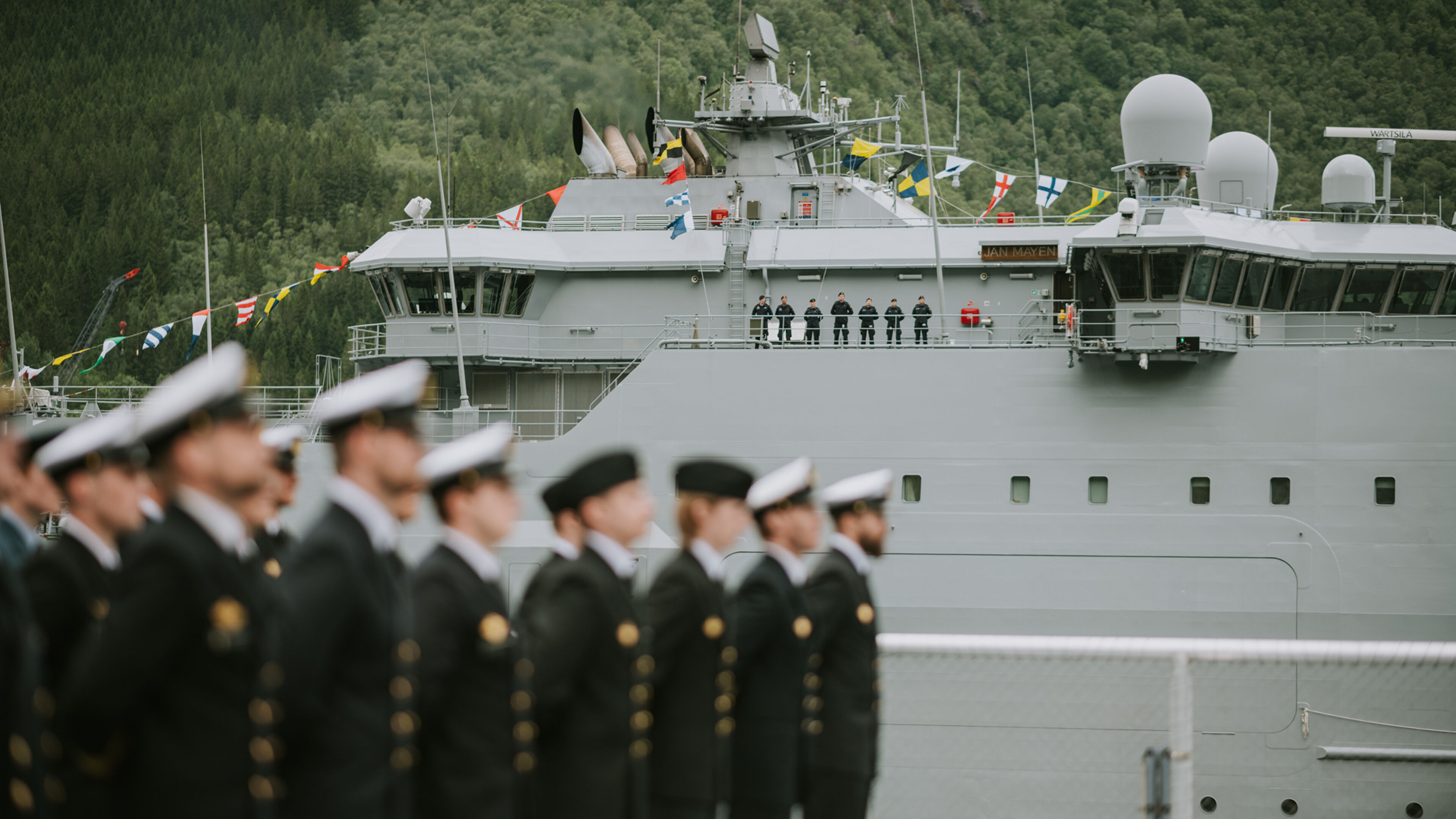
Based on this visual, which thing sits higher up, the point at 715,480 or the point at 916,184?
the point at 916,184

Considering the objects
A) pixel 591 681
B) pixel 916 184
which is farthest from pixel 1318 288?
pixel 591 681

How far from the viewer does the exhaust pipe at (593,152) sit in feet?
74.5

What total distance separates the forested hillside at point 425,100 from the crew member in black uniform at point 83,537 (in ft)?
177

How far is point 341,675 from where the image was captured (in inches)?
134

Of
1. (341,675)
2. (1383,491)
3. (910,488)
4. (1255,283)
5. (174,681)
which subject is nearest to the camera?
(174,681)

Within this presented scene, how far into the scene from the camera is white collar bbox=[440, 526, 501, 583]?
3928mm

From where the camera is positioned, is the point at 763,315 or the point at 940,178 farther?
the point at 940,178

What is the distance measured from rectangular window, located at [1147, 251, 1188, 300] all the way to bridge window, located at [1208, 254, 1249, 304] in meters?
0.62

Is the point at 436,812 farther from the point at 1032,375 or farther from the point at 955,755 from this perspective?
the point at 1032,375

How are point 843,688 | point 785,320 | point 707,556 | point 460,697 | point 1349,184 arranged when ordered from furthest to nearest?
point 1349,184 → point 785,320 → point 843,688 → point 707,556 → point 460,697

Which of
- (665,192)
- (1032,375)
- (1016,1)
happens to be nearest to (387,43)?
(1016,1)

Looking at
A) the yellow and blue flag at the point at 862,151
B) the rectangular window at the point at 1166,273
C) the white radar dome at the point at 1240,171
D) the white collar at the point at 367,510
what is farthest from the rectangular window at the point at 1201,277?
the white collar at the point at 367,510

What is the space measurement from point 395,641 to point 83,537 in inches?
50.1

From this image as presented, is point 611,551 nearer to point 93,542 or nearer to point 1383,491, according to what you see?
point 93,542
